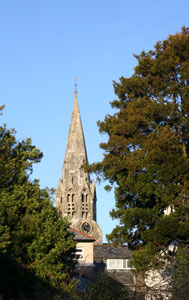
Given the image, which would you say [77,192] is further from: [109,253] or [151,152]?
[151,152]

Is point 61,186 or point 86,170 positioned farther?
point 61,186

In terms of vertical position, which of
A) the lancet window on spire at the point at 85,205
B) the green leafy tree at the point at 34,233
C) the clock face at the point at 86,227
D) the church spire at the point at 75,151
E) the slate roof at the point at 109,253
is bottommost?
the green leafy tree at the point at 34,233

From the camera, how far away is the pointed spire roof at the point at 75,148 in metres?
90.6

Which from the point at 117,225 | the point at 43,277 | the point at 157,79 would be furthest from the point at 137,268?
the point at 157,79

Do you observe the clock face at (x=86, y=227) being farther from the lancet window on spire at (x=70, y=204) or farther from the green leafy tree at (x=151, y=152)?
the green leafy tree at (x=151, y=152)

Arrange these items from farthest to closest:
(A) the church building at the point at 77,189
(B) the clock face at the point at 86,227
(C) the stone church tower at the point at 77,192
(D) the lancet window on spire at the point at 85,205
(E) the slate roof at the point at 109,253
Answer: (D) the lancet window on spire at the point at 85,205, (C) the stone church tower at the point at 77,192, (A) the church building at the point at 77,189, (B) the clock face at the point at 86,227, (E) the slate roof at the point at 109,253

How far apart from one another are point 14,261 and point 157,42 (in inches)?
632

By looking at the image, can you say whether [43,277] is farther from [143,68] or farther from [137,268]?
[143,68]

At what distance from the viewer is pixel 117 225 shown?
3041 cm

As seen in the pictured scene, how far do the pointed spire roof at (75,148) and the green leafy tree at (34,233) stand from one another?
191 ft

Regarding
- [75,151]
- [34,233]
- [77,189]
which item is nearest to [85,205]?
[77,189]

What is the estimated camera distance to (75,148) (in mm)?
93000

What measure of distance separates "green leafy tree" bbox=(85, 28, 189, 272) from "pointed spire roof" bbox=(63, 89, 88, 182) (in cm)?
5656

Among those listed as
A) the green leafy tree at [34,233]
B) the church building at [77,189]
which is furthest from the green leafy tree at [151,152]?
the church building at [77,189]
